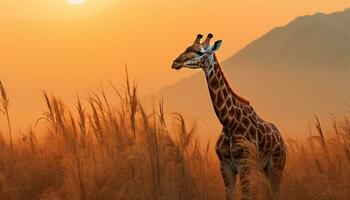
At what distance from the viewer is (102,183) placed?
19.5 ft

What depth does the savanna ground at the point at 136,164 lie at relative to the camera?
5.71 m

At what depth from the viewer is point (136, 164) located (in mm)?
5816

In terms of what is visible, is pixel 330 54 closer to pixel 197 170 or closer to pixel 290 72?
pixel 290 72

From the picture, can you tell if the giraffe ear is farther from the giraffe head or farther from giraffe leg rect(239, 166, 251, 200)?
giraffe leg rect(239, 166, 251, 200)

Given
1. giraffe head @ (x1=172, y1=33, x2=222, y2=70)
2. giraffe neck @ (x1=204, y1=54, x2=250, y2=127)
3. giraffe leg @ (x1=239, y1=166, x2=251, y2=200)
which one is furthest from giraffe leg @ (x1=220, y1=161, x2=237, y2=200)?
giraffe head @ (x1=172, y1=33, x2=222, y2=70)

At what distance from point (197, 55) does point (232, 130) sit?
795 mm

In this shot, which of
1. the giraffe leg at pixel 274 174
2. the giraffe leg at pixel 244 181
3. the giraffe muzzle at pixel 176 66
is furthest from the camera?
the giraffe leg at pixel 274 174

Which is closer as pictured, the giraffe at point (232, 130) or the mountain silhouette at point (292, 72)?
the giraffe at point (232, 130)

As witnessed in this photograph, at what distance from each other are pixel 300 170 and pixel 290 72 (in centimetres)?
14292

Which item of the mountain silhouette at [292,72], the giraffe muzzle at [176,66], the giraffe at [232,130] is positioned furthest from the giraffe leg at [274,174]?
the mountain silhouette at [292,72]

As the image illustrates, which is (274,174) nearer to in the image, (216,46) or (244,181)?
(244,181)

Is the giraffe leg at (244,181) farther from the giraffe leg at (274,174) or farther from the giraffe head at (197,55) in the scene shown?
the giraffe head at (197,55)

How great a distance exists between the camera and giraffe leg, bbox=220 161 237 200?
5.82 m

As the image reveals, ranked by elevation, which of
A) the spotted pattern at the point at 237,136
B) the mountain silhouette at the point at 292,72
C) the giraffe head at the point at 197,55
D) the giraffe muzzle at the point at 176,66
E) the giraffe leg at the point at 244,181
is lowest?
the giraffe leg at the point at 244,181
